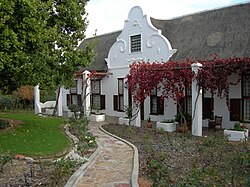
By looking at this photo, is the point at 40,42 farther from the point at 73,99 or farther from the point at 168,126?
the point at 73,99

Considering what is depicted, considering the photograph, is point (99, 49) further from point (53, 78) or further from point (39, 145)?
point (39, 145)

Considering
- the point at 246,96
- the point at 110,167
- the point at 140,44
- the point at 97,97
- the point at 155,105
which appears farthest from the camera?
the point at 97,97

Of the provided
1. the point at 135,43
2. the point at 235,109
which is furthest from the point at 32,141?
the point at 135,43

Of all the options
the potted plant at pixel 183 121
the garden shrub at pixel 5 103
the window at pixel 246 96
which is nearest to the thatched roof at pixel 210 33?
the window at pixel 246 96

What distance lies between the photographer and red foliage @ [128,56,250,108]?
44.0 feet

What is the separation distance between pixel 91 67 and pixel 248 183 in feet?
64.4

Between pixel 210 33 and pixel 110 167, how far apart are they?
11805 millimetres

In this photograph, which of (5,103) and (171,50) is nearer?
(171,50)

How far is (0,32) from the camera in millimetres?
9836

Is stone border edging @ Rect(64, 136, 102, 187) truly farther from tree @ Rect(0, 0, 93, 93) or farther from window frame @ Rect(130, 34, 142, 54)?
window frame @ Rect(130, 34, 142, 54)

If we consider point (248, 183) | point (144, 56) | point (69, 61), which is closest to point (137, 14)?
point (144, 56)

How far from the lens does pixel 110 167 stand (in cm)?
834

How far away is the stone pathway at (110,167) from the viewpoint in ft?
23.1

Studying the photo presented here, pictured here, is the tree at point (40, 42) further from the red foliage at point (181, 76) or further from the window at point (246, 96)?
the window at point (246, 96)
